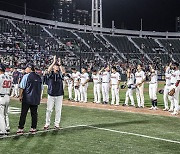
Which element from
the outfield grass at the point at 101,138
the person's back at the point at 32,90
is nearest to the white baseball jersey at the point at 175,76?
the outfield grass at the point at 101,138

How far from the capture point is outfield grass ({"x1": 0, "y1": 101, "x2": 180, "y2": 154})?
324 inches

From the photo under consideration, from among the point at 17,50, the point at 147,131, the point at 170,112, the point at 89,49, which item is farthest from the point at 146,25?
the point at 147,131

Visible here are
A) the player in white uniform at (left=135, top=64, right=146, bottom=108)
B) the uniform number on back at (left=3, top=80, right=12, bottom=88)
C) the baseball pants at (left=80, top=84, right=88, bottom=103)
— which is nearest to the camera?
the uniform number on back at (left=3, top=80, right=12, bottom=88)

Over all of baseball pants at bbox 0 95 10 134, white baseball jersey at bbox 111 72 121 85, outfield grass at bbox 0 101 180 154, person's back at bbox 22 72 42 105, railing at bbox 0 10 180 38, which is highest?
railing at bbox 0 10 180 38

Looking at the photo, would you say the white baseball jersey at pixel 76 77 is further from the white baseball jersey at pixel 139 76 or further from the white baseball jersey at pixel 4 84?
the white baseball jersey at pixel 4 84

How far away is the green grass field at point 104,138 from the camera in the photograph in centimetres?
825

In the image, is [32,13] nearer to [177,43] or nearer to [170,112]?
[177,43]

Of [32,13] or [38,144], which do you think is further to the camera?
[32,13]

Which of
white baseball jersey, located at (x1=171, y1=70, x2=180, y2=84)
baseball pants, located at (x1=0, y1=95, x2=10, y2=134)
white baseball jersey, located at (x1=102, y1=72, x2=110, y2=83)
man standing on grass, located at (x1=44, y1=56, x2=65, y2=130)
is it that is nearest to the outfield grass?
baseball pants, located at (x1=0, y1=95, x2=10, y2=134)

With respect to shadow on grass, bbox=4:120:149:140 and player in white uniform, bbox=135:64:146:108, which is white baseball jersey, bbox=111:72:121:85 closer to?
player in white uniform, bbox=135:64:146:108

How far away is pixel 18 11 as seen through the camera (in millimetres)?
61344

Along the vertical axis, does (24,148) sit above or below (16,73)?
below

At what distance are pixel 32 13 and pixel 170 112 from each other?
2014 inches

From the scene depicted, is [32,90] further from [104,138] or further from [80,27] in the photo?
[80,27]
